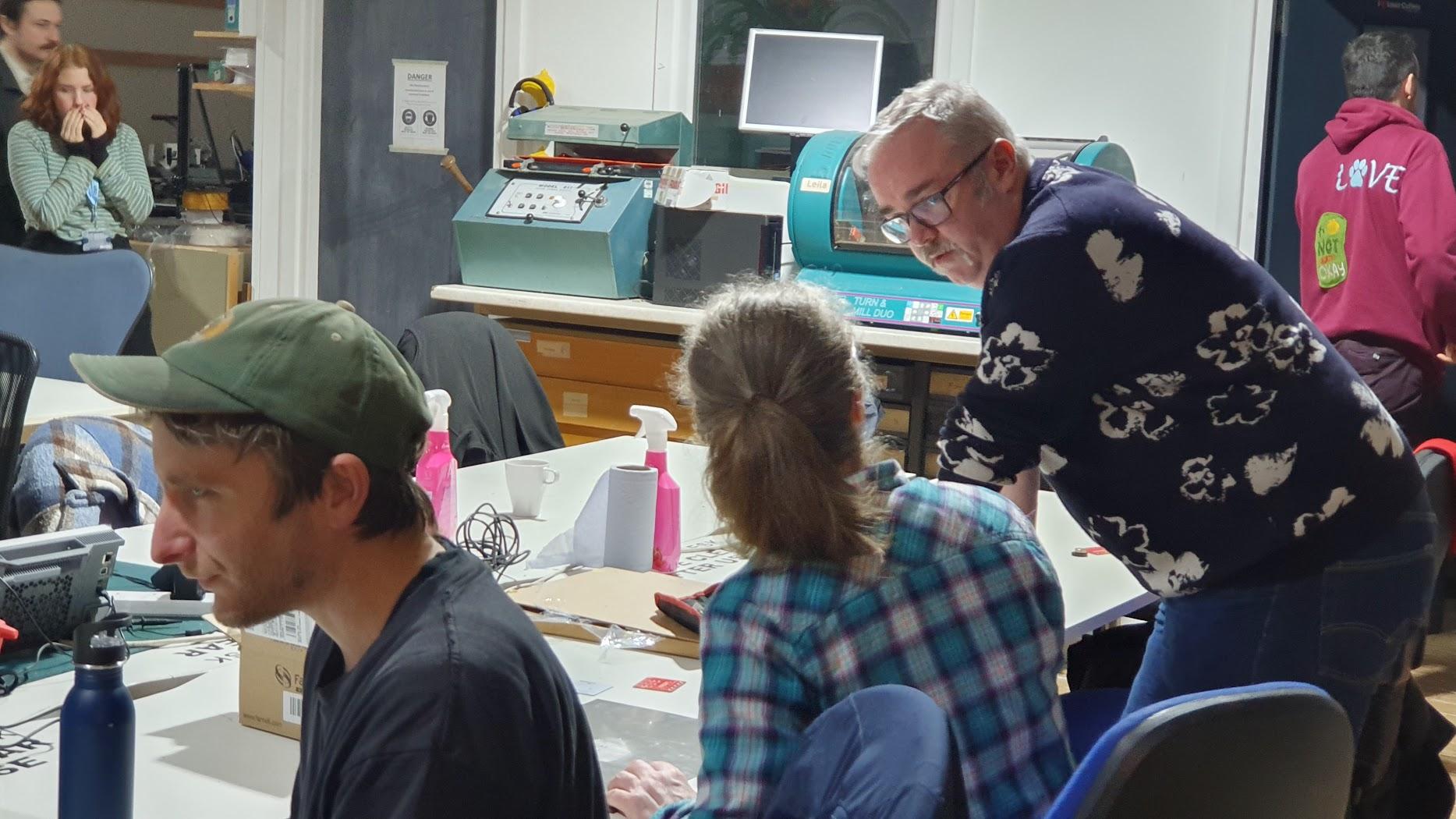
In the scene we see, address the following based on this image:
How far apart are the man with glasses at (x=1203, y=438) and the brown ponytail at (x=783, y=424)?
262mm

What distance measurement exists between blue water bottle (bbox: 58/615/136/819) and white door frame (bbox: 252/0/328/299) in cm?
391

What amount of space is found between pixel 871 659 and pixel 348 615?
1.61 ft

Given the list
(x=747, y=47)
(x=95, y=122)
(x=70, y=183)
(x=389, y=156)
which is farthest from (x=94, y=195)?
(x=747, y=47)

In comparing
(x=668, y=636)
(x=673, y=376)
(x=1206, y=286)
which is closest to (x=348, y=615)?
(x=673, y=376)

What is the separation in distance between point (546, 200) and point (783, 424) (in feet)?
11.4

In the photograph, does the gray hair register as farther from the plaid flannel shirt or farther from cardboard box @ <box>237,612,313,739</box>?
cardboard box @ <box>237,612,313,739</box>

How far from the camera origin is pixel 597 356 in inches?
184

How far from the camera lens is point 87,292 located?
393 centimetres

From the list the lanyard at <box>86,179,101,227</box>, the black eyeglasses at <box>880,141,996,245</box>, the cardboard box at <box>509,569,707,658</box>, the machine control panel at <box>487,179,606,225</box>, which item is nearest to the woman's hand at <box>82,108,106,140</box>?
the lanyard at <box>86,179,101,227</box>

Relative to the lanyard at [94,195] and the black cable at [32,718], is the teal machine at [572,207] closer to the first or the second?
the lanyard at [94,195]

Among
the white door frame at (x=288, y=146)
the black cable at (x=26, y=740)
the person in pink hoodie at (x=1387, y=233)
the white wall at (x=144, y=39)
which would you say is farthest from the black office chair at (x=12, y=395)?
the white wall at (x=144, y=39)

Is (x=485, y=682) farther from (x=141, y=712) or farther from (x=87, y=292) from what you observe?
(x=87, y=292)

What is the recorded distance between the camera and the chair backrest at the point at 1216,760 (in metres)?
0.94

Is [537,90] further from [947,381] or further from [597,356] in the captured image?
[947,381]
